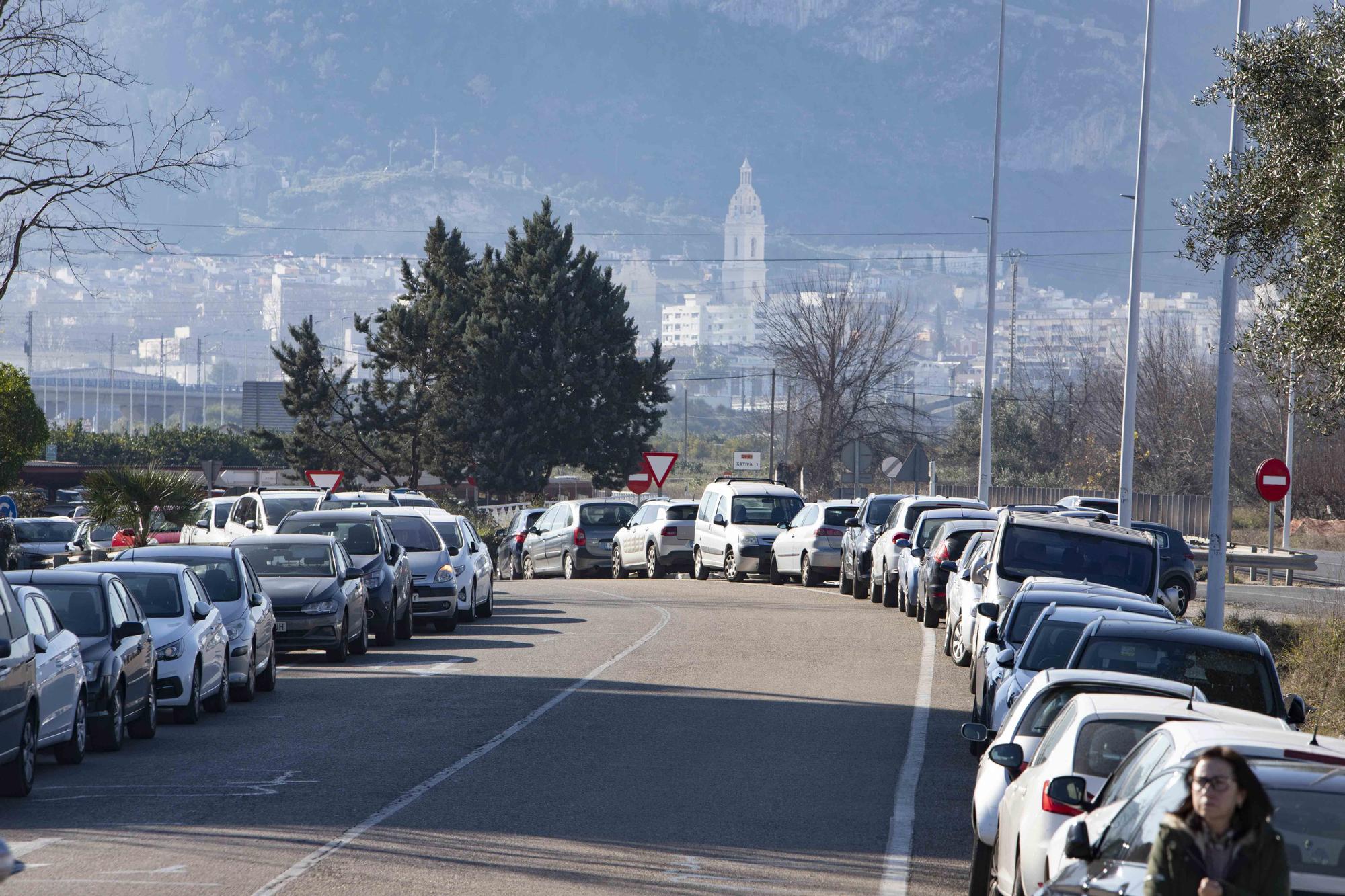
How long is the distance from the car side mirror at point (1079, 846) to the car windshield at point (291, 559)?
15705 millimetres

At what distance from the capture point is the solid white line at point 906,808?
9461 mm

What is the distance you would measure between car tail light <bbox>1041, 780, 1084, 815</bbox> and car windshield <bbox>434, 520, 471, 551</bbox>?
19544 mm

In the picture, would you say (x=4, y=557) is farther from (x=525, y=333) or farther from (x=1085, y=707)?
(x=525, y=333)

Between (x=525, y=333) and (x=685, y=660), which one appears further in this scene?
(x=525, y=333)

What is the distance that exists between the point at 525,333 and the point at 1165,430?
87.1 feet

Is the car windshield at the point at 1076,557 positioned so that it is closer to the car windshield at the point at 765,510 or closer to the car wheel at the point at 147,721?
the car wheel at the point at 147,721

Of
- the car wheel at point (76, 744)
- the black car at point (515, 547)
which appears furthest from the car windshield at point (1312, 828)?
the black car at point (515, 547)

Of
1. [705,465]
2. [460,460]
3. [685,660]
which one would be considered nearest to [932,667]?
[685,660]

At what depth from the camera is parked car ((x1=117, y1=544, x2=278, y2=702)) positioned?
56.4ft

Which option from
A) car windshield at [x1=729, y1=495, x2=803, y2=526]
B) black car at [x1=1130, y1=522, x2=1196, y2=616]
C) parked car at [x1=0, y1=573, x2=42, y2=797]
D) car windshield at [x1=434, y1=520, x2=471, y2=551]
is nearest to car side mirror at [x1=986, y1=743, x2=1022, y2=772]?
parked car at [x1=0, y1=573, x2=42, y2=797]

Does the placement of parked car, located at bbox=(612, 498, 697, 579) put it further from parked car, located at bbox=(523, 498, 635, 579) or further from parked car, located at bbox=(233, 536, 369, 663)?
parked car, located at bbox=(233, 536, 369, 663)

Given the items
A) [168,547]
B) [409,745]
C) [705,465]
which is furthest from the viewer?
[705,465]

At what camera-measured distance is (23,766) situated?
37.5 feet

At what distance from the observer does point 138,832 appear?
1030 centimetres
